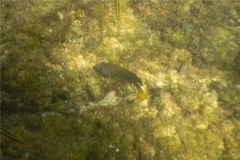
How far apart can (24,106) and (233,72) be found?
300 cm

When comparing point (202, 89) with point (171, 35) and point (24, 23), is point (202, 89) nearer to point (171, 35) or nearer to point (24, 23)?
point (171, 35)

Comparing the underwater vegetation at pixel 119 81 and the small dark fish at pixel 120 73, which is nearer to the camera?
the underwater vegetation at pixel 119 81

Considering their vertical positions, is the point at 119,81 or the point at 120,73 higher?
the point at 120,73

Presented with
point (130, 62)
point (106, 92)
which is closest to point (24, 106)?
point (106, 92)

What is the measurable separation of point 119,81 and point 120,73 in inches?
5.4

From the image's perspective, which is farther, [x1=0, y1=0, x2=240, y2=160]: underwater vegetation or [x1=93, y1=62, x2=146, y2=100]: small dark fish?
[x1=93, y1=62, x2=146, y2=100]: small dark fish

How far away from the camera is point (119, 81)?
3293mm

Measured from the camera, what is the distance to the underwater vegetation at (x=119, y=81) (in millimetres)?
2725

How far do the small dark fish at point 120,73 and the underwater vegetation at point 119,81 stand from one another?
0.05 ft

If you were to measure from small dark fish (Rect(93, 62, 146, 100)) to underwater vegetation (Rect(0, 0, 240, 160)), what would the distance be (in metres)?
0.01

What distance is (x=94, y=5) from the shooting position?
12.7 ft

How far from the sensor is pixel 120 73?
321 centimetres

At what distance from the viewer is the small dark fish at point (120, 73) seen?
3.19 meters

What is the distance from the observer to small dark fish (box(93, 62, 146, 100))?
319cm
